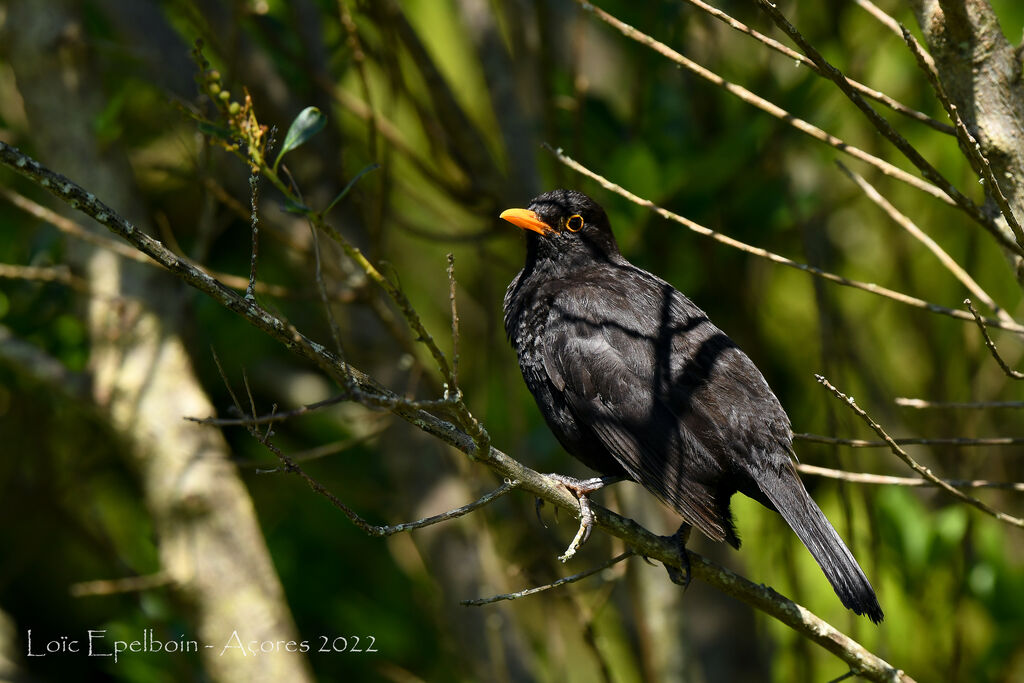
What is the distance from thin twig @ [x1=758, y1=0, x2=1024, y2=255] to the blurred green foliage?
5.66 feet

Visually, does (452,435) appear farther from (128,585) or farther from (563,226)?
(128,585)

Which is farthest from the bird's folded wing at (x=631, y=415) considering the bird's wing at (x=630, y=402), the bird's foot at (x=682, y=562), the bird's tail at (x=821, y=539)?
the bird's tail at (x=821, y=539)

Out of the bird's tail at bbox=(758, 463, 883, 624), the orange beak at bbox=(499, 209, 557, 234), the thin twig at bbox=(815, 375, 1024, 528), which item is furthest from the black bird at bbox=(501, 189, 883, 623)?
the thin twig at bbox=(815, 375, 1024, 528)

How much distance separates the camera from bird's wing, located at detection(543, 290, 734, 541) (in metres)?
3.62

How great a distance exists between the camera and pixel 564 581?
2902 mm

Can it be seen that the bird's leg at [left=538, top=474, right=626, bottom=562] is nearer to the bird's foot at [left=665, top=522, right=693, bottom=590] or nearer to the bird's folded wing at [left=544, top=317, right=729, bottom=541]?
the bird's folded wing at [left=544, top=317, right=729, bottom=541]

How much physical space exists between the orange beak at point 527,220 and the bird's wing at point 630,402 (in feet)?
1.90

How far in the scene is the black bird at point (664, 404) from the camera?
357cm

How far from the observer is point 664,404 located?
3.79 metres

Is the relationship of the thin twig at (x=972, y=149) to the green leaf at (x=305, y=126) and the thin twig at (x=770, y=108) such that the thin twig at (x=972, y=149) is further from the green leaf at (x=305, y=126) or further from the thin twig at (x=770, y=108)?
the green leaf at (x=305, y=126)

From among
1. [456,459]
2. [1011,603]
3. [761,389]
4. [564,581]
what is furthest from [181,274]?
[1011,603]

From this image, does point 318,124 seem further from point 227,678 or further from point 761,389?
point 227,678

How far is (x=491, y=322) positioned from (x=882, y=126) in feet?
10.4

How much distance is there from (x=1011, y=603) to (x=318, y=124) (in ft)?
13.7
